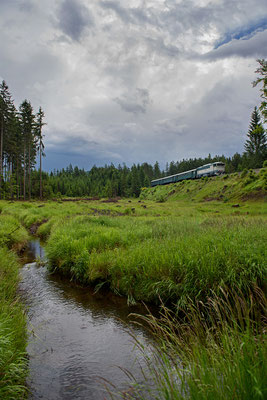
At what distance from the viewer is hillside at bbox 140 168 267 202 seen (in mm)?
35875

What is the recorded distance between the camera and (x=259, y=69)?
23922 mm

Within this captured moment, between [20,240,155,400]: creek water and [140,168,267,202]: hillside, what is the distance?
27717mm

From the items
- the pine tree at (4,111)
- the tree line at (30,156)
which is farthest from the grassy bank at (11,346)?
the pine tree at (4,111)

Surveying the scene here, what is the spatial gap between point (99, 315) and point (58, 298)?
5.64 ft

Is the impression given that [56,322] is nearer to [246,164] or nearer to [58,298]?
[58,298]

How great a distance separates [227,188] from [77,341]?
44.1 meters

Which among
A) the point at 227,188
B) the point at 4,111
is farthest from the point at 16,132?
the point at 227,188

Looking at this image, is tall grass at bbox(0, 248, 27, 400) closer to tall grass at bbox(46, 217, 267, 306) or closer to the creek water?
the creek water

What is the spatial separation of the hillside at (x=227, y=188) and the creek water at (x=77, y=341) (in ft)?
90.9

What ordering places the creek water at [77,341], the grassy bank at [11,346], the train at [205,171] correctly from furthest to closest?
the train at [205,171], the creek water at [77,341], the grassy bank at [11,346]

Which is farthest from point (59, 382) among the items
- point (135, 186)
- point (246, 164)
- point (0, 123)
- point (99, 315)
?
point (135, 186)

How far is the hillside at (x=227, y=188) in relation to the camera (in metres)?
35.9

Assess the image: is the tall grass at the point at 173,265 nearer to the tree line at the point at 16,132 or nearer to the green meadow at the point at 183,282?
the green meadow at the point at 183,282

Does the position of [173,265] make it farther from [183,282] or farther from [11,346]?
[11,346]
